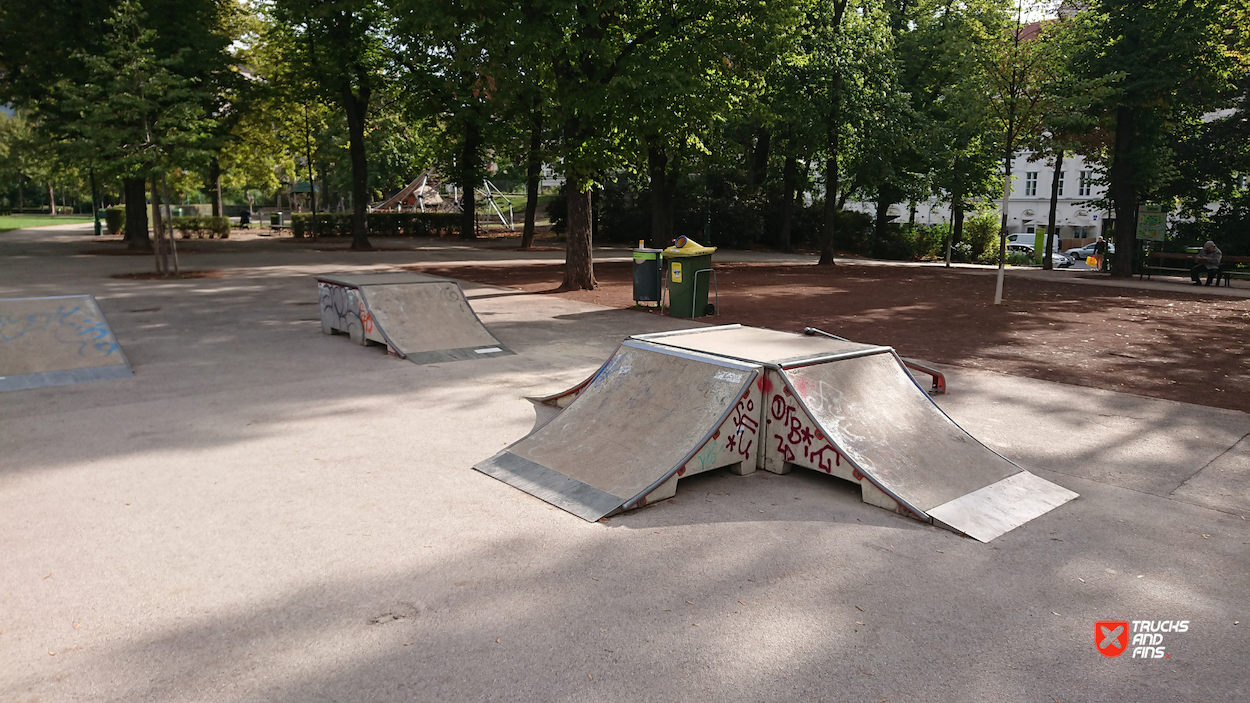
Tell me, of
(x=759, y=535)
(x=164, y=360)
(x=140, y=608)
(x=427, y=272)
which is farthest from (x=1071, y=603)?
(x=427, y=272)

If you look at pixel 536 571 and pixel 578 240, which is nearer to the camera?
pixel 536 571

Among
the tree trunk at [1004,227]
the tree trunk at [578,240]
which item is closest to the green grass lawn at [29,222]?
the tree trunk at [578,240]

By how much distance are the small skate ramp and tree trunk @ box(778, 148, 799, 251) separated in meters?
27.6

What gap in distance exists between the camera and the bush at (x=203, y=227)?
37781mm

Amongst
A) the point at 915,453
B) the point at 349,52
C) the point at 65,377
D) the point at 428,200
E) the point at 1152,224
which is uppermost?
the point at 349,52

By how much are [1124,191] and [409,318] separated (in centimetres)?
2323

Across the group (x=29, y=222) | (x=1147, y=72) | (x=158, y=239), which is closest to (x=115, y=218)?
(x=158, y=239)

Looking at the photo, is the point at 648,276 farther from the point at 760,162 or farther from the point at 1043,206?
the point at 1043,206

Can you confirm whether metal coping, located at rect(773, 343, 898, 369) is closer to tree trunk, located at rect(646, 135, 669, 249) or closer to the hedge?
tree trunk, located at rect(646, 135, 669, 249)

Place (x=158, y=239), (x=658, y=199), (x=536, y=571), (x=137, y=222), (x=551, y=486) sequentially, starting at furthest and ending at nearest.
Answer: (x=137, y=222) → (x=658, y=199) → (x=158, y=239) → (x=551, y=486) → (x=536, y=571)

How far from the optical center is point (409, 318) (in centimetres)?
1086

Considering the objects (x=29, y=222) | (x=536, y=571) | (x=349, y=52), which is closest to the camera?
(x=536, y=571)

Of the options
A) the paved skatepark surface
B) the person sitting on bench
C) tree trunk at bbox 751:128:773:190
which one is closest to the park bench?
the person sitting on bench

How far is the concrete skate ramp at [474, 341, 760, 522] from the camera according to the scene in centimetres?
534
